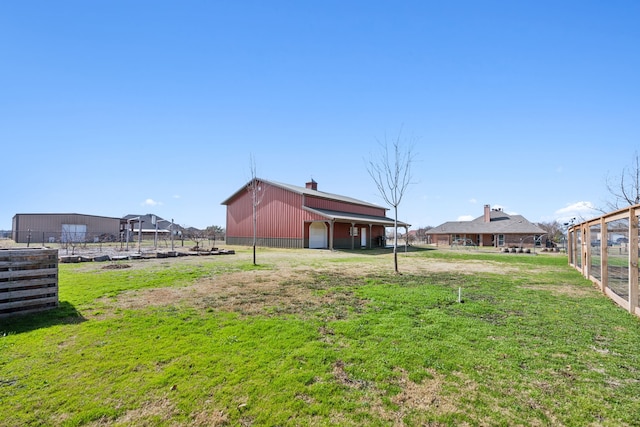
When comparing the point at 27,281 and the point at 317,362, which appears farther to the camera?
the point at 27,281

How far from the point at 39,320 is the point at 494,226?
161 ft

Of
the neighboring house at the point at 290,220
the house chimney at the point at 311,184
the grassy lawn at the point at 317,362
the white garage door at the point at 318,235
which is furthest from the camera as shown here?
the house chimney at the point at 311,184

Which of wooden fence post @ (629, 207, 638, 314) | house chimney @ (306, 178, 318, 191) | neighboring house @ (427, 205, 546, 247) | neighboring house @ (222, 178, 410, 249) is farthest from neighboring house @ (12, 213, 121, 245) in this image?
neighboring house @ (427, 205, 546, 247)

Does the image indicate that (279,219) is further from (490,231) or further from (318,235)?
(490,231)

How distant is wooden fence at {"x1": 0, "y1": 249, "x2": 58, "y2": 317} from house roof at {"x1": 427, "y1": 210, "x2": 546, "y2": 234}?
154ft

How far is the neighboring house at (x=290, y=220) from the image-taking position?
91.5ft

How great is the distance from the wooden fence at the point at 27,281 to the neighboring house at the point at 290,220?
19.6 metres

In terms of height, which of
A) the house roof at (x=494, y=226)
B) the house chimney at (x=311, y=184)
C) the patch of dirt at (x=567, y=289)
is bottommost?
the patch of dirt at (x=567, y=289)

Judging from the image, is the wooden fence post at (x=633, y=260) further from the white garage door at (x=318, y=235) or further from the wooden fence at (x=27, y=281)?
the white garage door at (x=318, y=235)

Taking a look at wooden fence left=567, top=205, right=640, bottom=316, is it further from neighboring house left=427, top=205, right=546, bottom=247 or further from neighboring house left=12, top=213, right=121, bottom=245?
neighboring house left=12, top=213, right=121, bottom=245

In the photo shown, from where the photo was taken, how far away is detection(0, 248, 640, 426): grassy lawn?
2930mm

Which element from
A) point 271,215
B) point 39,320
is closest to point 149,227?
point 271,215

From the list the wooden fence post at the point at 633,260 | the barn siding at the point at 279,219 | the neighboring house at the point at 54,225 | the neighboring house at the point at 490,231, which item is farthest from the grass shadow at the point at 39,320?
the neighboring house at the point at 490,231

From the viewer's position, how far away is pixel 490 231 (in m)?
43.8
